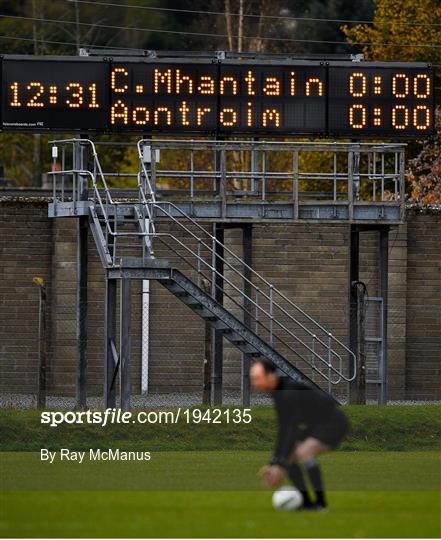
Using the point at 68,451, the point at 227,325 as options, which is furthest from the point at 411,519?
the point at 227,325

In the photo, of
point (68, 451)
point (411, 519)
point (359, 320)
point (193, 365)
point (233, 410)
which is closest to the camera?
point (411, 519)

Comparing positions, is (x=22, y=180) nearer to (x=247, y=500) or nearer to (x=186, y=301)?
(x=186, y=301)

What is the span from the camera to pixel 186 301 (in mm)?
29062

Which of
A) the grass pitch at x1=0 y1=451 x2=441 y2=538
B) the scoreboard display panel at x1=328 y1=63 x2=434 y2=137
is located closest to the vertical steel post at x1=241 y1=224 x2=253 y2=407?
the scoreboard display panel at x1=328 y1=63 x2=434 y2=137

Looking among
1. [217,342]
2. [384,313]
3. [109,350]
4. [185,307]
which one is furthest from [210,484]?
[185,307]

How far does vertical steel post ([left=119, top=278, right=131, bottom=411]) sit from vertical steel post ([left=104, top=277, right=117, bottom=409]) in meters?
0.35

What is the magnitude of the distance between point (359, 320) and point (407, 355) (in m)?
5.52

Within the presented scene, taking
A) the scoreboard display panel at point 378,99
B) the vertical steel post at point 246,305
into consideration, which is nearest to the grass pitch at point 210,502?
the vertical steel post at point 246,305

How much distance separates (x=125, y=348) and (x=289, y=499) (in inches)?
432

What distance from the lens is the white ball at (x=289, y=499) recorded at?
17.0m

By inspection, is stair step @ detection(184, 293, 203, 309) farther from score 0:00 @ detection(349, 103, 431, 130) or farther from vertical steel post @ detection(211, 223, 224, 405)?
score 0:00 @ detection(349, 103, 431, 130)

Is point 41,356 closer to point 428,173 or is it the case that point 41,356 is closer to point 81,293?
point 81,293

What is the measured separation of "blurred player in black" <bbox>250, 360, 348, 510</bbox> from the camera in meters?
16.5

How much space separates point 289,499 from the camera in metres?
17.0
